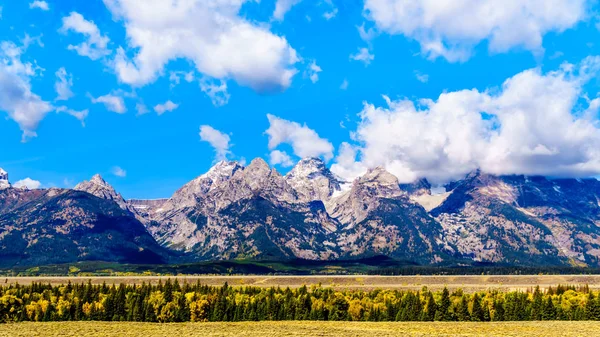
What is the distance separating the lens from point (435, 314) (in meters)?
171

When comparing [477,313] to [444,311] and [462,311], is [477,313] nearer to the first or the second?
[462,311]

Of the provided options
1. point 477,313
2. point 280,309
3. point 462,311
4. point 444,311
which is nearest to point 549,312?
point 477,313

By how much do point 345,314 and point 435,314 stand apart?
28.9 meters

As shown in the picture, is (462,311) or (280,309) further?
(280,309)

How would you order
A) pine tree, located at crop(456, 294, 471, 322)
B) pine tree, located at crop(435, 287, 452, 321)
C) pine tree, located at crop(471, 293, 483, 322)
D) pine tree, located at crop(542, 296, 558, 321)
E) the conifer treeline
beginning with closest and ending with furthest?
the conifer treeline
pine tree, located at crop(542, 296, 558, 321)
pine tree, located at crop(471, 293, 483, 322)
pine tree, located at crop(456, 294, 471, 322)
pine tree, located at crop(435, 287, 452, 321)

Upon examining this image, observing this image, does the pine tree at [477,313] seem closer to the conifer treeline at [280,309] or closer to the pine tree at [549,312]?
the conifer treeline at [280,309]

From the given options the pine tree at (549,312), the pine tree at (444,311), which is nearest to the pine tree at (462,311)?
the pine tree at (444,311)

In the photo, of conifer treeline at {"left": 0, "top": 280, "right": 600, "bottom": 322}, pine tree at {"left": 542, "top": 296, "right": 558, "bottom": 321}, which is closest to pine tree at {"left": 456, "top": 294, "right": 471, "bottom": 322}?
conifer treeline at {"left": 0, "top": 280, "right": 600, "bottom": 322}

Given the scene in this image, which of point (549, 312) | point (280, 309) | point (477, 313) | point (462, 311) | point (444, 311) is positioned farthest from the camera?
point (280, 309)

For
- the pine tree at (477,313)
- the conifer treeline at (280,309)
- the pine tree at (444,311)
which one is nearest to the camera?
the conifer treeline at (280,309)

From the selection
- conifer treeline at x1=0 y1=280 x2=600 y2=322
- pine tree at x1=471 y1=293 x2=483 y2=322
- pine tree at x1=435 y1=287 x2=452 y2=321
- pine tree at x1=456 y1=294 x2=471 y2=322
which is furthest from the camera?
pine tree at x1=435 y1=287 x2=452 y2=321

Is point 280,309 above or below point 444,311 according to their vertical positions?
above

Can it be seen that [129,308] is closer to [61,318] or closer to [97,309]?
[97,309]

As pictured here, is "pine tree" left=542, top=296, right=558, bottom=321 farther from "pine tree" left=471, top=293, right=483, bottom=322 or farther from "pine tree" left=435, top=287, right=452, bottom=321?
"pine tree" left=435, top=287, right=452, bottom=321
